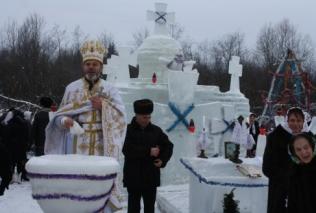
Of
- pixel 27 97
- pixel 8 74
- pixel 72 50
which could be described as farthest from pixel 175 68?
pixel 72 50

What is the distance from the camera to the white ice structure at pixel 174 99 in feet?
32.9

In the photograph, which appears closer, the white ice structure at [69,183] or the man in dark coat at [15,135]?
the white ice structure at [69,183]

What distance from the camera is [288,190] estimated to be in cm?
386

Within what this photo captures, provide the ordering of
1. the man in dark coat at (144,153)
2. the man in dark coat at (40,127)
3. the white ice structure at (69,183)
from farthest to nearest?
the man in dark coat at (40,127), the man in dark coat at (144,153), the white ice structure at (69,183)

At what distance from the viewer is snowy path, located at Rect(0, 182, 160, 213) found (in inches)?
285

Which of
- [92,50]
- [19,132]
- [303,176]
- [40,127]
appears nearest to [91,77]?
[92,50]

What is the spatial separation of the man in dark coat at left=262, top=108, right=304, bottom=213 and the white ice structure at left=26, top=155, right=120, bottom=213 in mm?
1594

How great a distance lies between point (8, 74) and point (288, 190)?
2609cm

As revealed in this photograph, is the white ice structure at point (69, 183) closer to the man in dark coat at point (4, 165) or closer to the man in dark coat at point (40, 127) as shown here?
the man in dark coat at point (4, 165)

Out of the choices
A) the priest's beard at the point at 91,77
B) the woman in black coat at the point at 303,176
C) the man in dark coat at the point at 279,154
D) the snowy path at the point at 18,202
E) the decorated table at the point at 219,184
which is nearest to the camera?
the woman in black coat at the point at 303,176

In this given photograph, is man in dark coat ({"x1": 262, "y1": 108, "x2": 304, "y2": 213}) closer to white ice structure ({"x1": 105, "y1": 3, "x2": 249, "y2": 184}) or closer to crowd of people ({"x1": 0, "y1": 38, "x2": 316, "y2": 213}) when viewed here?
crowd of people ({"x1": 0, "y1": 38, "x2": 316, "y2": 213})

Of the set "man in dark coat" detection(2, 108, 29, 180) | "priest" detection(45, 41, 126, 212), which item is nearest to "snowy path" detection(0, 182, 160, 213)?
"man in dark coat" detection(2, 108, 29, 180)

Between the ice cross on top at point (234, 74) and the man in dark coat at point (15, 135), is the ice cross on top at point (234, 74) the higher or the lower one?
the higher one

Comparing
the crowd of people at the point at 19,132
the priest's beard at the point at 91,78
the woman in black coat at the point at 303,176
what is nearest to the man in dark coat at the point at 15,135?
the crowd of people at the point at 19,132
